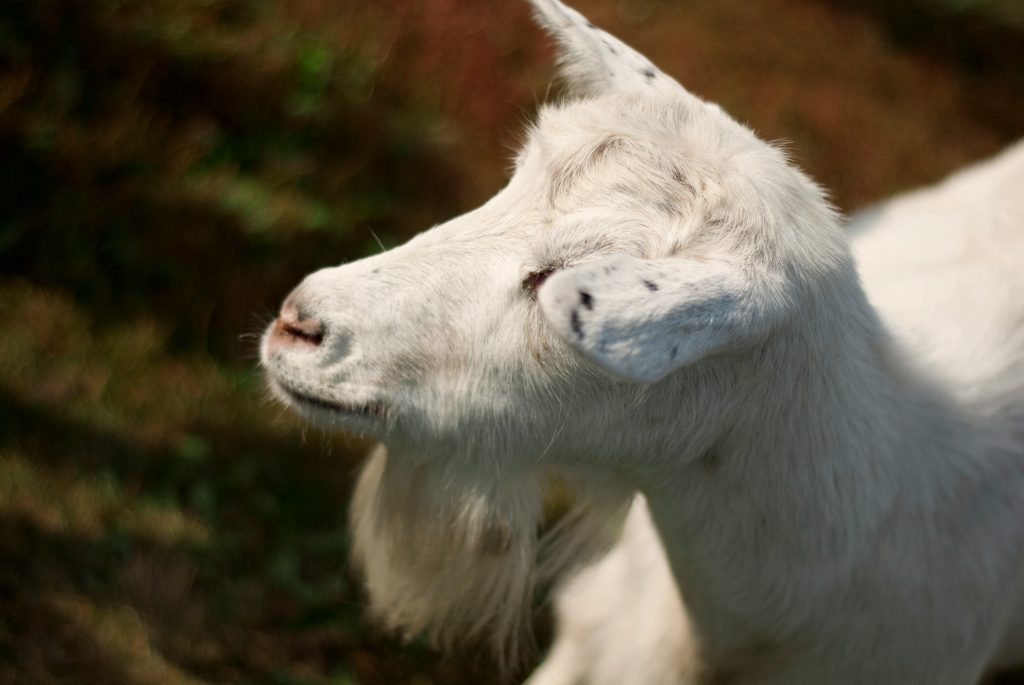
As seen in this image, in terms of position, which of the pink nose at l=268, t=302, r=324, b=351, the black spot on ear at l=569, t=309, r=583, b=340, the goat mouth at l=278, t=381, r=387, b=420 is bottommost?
the goat mouth at l=278, t=381, r=387, b=420

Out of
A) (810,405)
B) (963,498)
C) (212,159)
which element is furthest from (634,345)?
(212,159)

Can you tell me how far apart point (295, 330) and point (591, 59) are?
0.99 m

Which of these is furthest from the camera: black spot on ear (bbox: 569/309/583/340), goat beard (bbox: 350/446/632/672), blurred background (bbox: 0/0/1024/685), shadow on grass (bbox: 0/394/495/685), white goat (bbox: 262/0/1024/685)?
blurred background (bbox: 0/0/1024/685)

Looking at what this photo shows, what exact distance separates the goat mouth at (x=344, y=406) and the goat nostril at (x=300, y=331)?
0.11 meters

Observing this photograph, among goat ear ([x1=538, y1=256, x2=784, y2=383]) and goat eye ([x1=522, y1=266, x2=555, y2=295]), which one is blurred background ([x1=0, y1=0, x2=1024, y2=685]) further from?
goat ear ([x1=538, y1=256, x2=784, y2=383])

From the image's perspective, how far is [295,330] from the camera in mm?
2119

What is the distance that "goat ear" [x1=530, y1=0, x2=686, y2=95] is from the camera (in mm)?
2418

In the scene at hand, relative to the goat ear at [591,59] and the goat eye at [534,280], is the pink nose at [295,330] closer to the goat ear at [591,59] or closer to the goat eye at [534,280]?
the goat eye at [534,280]

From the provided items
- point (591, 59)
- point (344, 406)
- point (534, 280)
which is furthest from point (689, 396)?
point (591, 59)

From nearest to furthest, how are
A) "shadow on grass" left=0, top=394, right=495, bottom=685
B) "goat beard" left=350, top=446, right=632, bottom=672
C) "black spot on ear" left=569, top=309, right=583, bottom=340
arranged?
"black spot on ear" left=569, top=309, right=583, bottom=340, "goat beard" left=350, top=446, right=632, bottom=672, "shadow on grass" left=0, top=394, right=495, bottom=685

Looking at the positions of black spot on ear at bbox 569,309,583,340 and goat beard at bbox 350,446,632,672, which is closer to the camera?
black spot on ear at bbox 569,309,583,340

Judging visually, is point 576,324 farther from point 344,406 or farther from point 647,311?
point 344,406

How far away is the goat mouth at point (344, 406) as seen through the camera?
6.88ft

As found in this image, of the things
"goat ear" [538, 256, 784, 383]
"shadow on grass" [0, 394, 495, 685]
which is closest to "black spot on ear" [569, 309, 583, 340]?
"goat ear" [538, 256, 784, 383]
